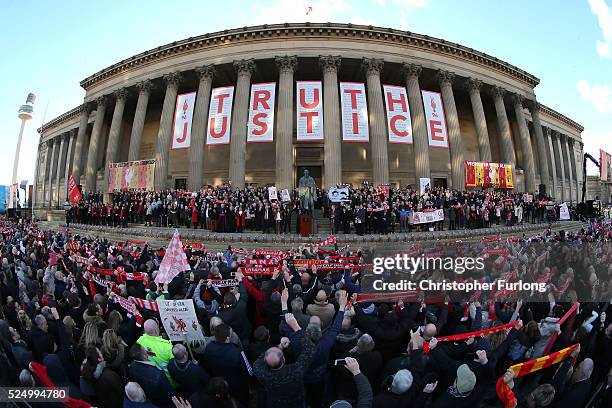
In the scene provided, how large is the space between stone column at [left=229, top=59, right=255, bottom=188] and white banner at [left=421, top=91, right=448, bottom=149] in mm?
14177

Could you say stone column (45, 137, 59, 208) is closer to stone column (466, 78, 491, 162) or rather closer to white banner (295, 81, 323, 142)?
white banner (295, 81, 323, 142)

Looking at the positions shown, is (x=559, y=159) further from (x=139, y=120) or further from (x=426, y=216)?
(x=139, y=120)

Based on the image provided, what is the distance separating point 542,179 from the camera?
Result: 35562mm

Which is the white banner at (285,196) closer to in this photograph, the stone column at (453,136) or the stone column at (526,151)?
the stone column at (453,136)

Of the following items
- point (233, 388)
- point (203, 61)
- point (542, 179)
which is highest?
point (203, 61)

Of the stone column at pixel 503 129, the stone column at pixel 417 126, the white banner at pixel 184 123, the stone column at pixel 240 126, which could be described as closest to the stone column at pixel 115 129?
the white banner at pixel 184 123

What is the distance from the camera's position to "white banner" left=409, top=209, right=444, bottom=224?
17.8 m

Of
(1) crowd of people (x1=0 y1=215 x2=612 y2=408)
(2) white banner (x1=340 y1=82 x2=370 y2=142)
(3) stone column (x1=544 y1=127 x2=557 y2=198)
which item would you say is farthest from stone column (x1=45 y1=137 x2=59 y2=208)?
(3) stone column (x1=544 y1=127 x2=557 y2=198)

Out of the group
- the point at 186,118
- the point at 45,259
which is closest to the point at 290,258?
the point at 45,259

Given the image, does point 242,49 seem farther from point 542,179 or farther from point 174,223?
point 542,179

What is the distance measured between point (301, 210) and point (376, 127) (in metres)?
11.5

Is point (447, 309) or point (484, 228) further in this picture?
point (484, 228)

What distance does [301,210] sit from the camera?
17.8 m

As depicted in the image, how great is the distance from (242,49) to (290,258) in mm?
24511
